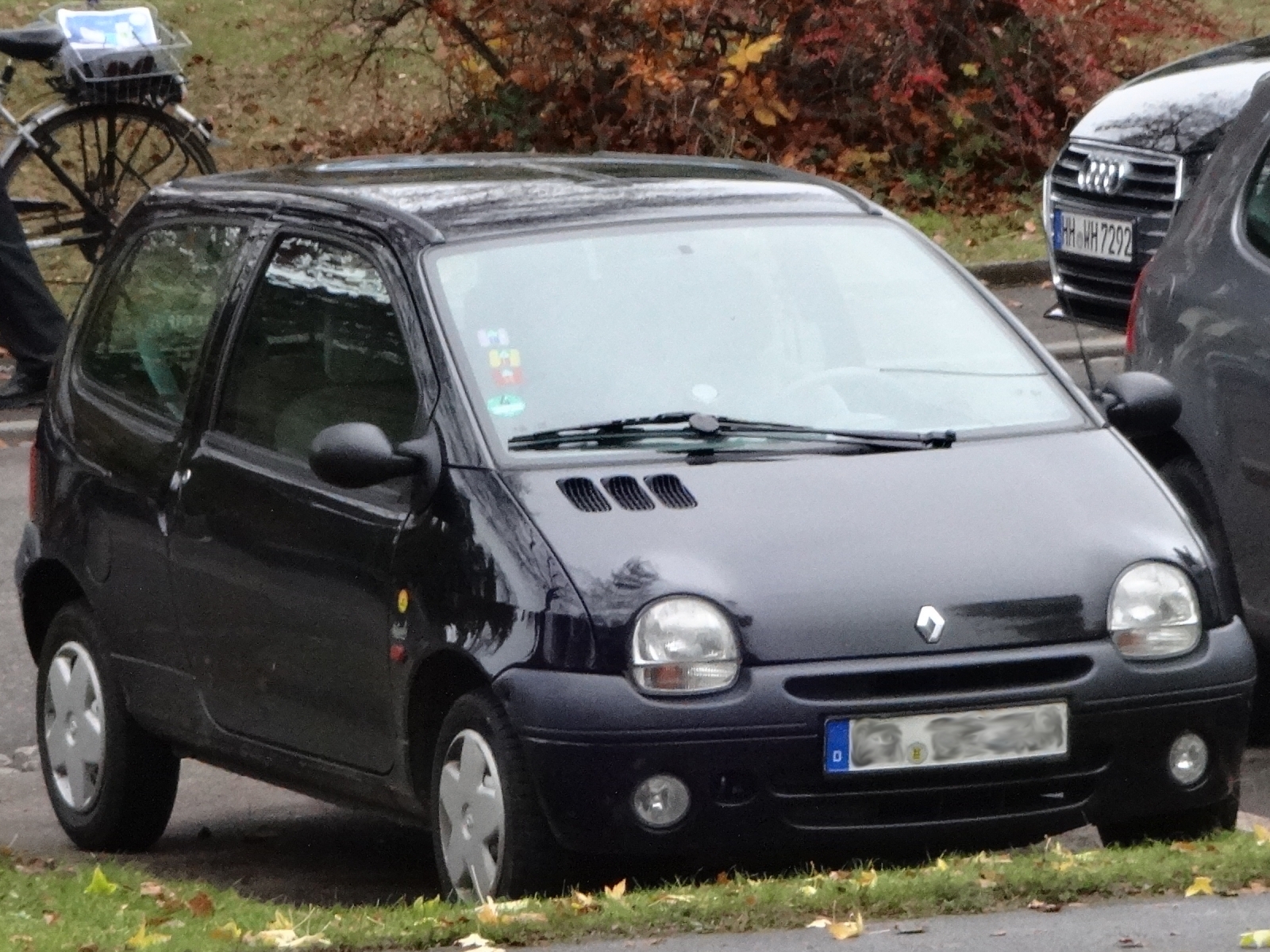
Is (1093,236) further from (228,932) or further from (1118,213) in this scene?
(228,932)

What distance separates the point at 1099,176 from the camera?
38.4 ft

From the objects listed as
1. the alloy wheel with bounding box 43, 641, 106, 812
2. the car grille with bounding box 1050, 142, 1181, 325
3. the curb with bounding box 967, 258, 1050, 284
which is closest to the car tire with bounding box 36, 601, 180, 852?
the alloy wheel with bounding box 43, 641, 106, 812

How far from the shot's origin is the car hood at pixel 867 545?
5375 mm

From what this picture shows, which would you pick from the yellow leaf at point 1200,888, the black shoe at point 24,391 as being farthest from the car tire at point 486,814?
the black shoe at point 24,391

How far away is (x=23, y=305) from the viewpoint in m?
12.4

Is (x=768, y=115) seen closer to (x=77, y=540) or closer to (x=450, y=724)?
(x=77, y=540)

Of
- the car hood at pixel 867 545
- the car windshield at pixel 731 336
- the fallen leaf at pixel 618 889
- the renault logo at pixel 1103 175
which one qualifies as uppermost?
the renault logo at pixel 1103 175

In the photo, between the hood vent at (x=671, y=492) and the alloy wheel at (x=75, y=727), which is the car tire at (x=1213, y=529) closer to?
the hood vent at (x=671, y=492)

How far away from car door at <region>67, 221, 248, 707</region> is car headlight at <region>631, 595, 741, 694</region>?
182 centimetres

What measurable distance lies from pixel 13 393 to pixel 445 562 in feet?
25.4

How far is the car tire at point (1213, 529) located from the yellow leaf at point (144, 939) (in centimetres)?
311

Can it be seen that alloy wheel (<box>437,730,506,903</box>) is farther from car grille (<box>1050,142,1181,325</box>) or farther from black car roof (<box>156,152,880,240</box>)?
car grille (<box>1050,142,1181,325</box>)

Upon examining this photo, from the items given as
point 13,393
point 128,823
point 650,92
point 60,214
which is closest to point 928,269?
point 128,823

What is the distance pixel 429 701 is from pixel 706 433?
812 mm
